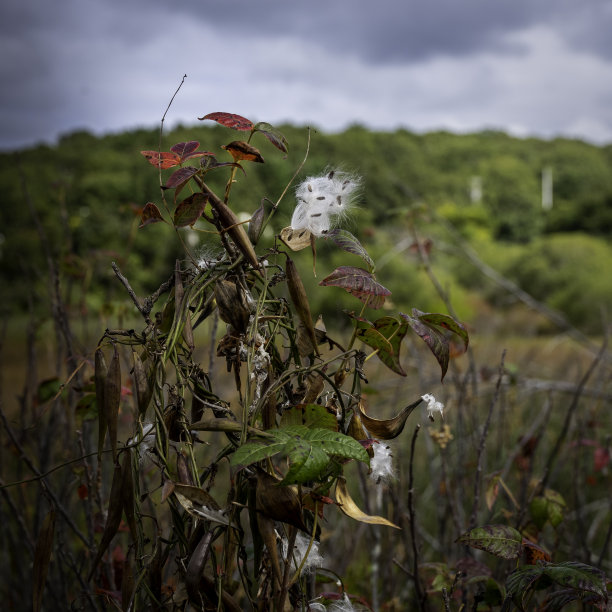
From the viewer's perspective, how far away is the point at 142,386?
402mm

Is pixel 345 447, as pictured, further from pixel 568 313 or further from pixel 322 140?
pixel 322 140

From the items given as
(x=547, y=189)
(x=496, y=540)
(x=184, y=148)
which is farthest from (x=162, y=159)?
(x=547, y=189)

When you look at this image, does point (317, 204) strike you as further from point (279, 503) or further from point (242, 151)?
point (279, 503)

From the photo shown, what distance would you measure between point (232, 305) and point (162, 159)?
12 centimetres

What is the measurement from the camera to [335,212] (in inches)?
18.5

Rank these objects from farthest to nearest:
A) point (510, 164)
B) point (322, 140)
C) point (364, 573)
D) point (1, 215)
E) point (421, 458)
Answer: point (510, 164)
point (322, 140)
point (1, 215)
point (421, 458)
point (364, 573)

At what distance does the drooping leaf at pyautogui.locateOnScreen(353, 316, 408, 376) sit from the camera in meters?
0.45

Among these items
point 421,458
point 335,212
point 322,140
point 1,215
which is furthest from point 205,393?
point 322,140

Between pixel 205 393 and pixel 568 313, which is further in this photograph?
pixel 568 313

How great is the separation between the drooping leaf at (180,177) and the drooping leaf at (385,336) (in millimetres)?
164

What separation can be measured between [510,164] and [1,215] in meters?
7.40

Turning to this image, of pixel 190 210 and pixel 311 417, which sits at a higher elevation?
pixel 190 210

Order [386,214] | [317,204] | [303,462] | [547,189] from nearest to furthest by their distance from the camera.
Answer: [303,462] → [317,204] → [386,214] → [547,189]

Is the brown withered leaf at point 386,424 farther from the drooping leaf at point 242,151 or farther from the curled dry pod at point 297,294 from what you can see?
the drooping leaf at point 242,151
